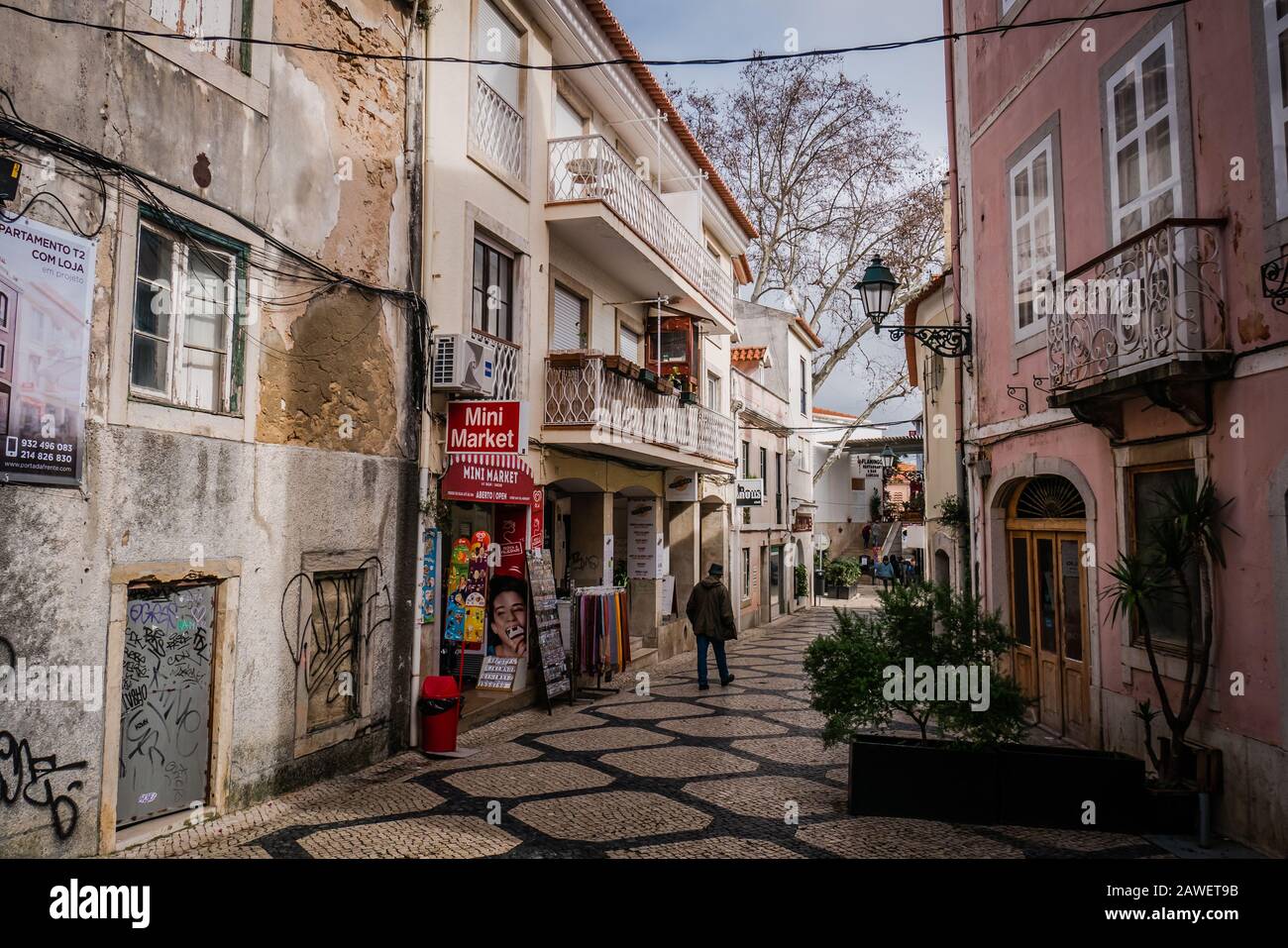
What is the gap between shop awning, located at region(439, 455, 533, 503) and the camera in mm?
9516

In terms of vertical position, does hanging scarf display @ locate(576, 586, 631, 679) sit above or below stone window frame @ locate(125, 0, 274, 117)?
below

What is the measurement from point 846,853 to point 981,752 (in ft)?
4.52

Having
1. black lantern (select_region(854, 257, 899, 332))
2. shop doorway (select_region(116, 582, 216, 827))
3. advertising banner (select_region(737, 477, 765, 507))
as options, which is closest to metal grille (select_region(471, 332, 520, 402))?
black lantern (select_region(854, 257, 899, 332))

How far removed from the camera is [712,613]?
13.3 meters

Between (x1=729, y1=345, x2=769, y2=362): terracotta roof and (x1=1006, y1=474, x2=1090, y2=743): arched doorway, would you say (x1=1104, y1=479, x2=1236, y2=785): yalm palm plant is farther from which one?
(x1=729, y1=345, x2=769, y2=362): terracotta roof

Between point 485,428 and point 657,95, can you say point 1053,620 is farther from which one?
point 657,95

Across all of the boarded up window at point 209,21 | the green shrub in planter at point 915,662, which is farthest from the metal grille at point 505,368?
the green shrub in planter at point 915,662

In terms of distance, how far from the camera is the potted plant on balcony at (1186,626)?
6.43m

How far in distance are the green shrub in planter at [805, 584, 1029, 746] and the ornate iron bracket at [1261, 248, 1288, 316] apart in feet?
9.56

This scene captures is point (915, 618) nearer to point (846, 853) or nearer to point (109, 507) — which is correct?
point (846, 853)

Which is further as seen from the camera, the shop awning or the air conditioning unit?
the shop awning

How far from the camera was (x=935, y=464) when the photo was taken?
52.8 ft

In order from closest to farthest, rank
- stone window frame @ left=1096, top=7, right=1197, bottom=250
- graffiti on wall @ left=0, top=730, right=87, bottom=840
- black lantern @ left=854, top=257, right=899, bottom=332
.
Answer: graffiti on wall @ left=0, top=730, right=87, bottom=840 < stone window frame @ left=1096, top=7, right=1197, bottom=250 < black lantern @ left=854, top=257, right=899, bottom=332

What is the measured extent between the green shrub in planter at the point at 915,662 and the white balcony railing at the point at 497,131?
274 inches
